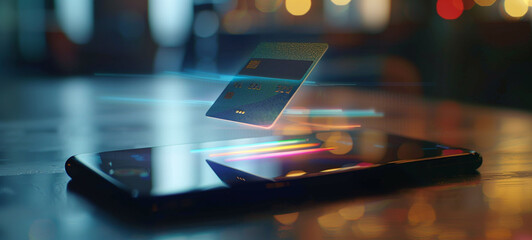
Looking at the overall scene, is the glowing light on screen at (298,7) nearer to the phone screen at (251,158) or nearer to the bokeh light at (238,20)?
the bokeh light at (238,20)

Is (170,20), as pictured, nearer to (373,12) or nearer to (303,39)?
(303,39)

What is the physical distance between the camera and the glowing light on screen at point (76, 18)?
5434 mm

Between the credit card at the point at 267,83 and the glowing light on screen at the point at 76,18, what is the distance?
5.08 meters


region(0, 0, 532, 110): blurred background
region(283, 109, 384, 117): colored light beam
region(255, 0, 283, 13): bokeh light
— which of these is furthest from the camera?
region(255, 0, 283, 13): bokeh light

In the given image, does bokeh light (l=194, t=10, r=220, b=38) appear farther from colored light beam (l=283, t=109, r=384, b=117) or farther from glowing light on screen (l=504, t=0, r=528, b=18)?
colored light beam (l=283, t=109, r=384, b=117)

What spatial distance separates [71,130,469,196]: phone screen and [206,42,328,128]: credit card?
4cm

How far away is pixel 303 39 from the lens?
129 inches

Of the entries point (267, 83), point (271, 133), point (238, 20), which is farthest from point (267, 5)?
point (267, 83)

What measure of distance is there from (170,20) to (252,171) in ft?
18.4

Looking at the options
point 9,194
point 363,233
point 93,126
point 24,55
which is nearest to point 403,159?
point 363,233

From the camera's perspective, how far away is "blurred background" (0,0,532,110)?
1795 millimetres

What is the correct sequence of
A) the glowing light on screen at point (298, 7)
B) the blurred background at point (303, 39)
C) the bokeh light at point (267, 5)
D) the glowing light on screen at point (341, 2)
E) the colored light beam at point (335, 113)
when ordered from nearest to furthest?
the colored light beam at point (335, 113), the blurred background at point (303, 39), the bokeh light at point (267, 5), the glowing light on screen at point (298, 7), the glowing light on screen at point (341, 2)

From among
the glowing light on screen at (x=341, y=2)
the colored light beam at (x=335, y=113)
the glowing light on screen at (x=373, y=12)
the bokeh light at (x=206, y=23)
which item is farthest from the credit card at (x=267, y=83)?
the glowing light on screen at (x=341, y=2)

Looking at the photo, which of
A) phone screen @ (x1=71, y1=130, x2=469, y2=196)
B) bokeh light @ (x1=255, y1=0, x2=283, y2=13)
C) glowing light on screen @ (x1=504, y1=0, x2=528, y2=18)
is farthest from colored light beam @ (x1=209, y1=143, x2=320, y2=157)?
bokeh light @ (x1=255, y1=0, x2=283, y2=13)
